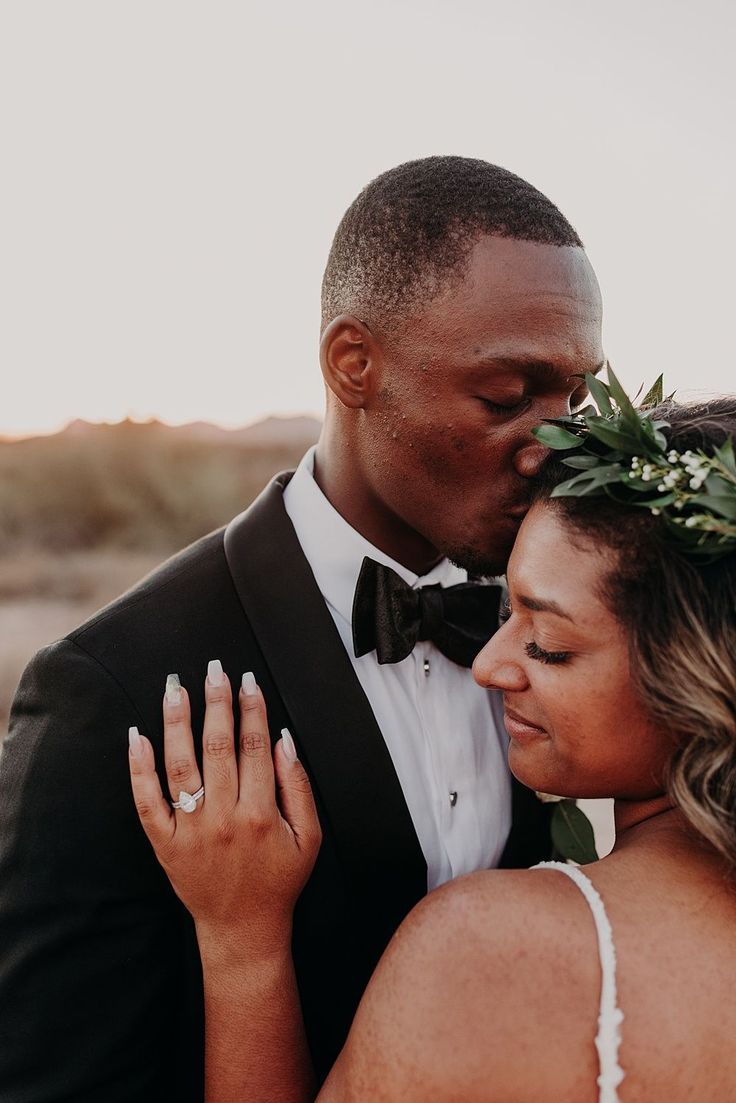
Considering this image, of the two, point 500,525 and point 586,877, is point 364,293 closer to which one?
point 500,525

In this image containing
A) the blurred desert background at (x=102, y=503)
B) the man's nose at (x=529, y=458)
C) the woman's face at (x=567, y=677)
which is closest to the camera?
the woman's face at (x=567, y=677)

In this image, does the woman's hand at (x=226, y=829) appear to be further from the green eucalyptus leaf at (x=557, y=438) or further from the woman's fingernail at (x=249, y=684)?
the green eucalyptus leaf at (x=557, y=438)

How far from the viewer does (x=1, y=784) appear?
187cm

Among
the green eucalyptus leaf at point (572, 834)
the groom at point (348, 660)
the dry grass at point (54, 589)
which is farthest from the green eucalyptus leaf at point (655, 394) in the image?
the dry grass at point (54, 589)

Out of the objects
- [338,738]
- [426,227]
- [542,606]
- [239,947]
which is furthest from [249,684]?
[426,227]

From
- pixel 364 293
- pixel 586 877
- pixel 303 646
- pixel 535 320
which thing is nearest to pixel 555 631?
pixel 586 877

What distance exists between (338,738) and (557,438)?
0.78 m

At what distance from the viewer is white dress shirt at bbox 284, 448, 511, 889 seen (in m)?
2.20

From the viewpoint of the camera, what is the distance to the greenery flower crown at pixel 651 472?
61.5 inches

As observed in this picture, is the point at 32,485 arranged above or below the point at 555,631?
below

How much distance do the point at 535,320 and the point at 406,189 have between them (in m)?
0.53

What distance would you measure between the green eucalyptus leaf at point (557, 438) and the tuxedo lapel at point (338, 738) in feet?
2.08

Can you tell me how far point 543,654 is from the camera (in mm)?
1744

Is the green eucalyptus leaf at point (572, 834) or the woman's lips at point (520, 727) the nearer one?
the woman's lips at point (520, 727)
